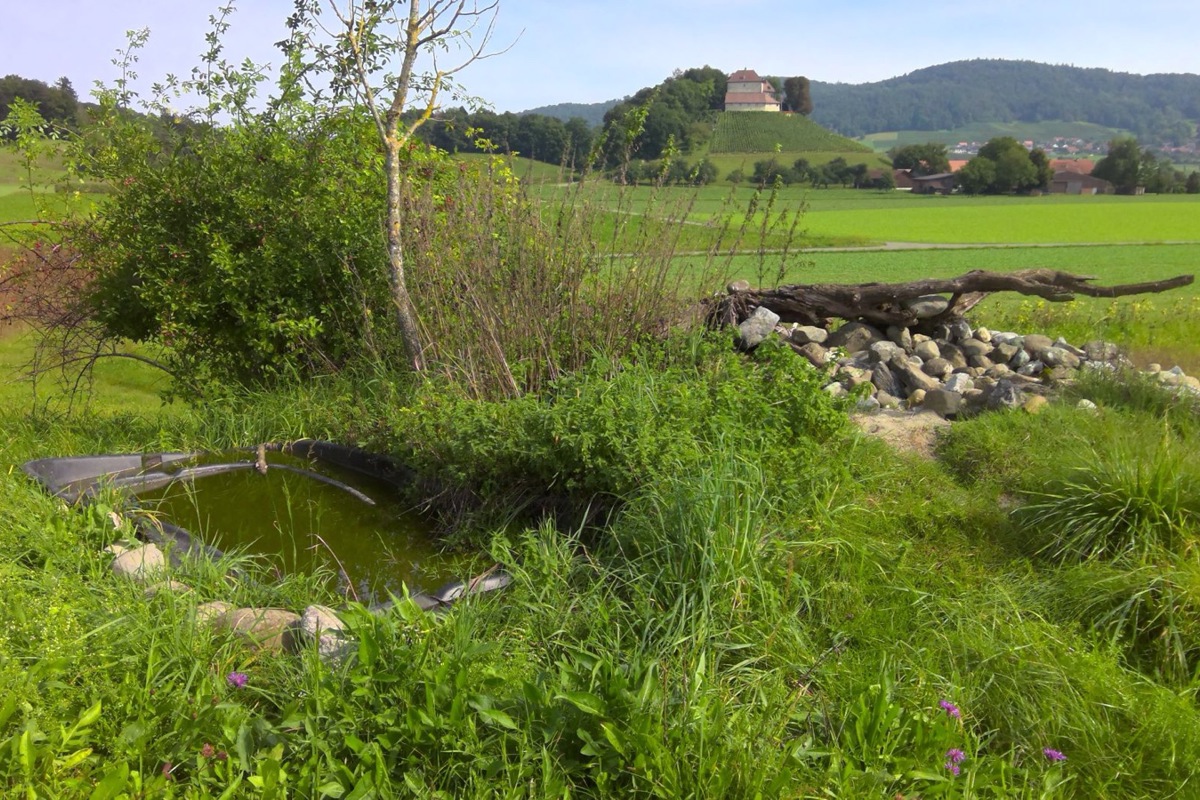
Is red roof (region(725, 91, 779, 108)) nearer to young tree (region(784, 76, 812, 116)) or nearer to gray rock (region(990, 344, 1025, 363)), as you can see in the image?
gray rock (region(990, 344, 1025, 363))

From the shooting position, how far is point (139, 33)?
264 inches

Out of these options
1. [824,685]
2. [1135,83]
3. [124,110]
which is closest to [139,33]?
[124,110]

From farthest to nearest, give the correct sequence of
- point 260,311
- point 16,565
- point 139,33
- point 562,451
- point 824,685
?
point 139,33 < point 260,311 < point 562,451 < point 16,565 < point 824,685

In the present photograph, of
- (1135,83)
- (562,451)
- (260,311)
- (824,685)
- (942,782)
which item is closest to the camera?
(942,782)

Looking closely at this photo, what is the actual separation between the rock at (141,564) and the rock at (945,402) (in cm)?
493

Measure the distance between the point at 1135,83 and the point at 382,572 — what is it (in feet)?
668

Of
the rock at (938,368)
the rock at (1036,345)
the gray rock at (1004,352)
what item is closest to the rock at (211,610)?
the rock at (938,368)

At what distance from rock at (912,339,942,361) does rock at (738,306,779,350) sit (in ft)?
4.03

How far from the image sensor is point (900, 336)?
8023 millimetres

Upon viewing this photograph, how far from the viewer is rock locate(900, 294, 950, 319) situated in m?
8.09

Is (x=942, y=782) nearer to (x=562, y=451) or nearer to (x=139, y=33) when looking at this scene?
(x=562, y=451)

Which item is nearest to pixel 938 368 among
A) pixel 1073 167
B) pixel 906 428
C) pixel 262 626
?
pixel 906 428

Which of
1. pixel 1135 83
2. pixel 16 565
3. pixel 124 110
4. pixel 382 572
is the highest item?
pixel 1135 83

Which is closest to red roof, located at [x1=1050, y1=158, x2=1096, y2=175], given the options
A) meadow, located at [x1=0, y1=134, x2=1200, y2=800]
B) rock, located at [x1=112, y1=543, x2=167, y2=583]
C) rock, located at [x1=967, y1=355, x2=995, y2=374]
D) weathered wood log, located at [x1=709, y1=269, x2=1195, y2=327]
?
weathered wood log, located at [x1=709, y1=269, x2=1195, y2=327]
